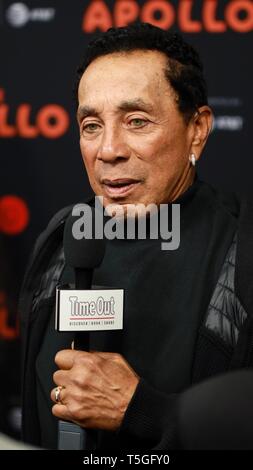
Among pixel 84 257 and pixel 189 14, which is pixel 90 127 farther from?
pixel 189 14

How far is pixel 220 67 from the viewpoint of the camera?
216 centimetres

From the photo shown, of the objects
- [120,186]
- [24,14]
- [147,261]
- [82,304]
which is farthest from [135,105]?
[24,14]

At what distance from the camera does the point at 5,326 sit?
2.35m

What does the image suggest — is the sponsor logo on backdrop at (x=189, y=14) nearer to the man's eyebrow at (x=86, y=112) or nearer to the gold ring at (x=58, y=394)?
the man's eyebrow at (x=86, y=112)

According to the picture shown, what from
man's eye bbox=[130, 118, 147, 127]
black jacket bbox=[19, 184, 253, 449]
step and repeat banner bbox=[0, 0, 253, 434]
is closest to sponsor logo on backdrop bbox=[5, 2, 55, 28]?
step and repeat banner bbox=[0, 0, 253, 434]

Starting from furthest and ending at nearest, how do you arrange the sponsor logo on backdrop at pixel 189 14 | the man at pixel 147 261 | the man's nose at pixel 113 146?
the sponsor logo on backdrop at pixel 189 14
the man's nose at pixel 113 146
the man at pixel 147 261

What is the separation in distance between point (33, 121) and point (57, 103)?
3.8 inches

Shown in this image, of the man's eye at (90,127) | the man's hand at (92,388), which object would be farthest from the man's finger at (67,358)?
the man's eye at (90,127)

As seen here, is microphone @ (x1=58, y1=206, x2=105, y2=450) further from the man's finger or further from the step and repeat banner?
the step and repeat banner

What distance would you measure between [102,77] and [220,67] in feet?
3.11

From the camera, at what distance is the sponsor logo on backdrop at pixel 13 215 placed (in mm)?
2338

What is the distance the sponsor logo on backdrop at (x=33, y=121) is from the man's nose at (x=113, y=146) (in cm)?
99

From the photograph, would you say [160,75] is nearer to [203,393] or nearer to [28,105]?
[203,393]
